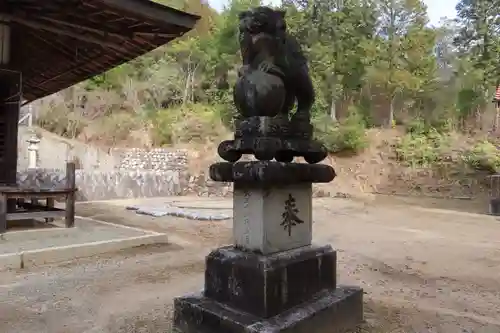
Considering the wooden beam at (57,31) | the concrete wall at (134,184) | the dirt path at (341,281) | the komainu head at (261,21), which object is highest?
the wooden beam at (57,31)

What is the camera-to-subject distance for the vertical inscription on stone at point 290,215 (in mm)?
3270

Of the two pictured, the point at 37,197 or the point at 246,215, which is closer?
the point at 246,215

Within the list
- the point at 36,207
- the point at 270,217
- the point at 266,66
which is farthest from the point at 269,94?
the point at 36,207

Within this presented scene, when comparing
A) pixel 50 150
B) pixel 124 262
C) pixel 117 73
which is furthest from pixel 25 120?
pixel 124 262

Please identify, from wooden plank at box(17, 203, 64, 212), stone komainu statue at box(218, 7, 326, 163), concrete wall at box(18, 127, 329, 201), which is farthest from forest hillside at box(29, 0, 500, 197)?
stone komainu statue at box(218, 7, 326, 163)

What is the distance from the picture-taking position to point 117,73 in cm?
2644

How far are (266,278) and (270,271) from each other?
0.19 feet

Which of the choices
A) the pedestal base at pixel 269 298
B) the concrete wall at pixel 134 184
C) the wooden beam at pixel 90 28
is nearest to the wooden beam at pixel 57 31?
the wooden beam at pixel 90 28

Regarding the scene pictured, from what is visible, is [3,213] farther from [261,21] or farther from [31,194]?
[261,21]

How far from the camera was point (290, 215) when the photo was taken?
332cm

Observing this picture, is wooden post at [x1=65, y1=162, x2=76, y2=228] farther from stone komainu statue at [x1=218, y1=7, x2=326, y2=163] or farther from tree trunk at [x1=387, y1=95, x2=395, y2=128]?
tree trunk at [x1=387, y1=95, x2=395, y2=128]

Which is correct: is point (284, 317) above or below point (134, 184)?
below

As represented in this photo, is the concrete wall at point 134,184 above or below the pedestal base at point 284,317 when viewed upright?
above

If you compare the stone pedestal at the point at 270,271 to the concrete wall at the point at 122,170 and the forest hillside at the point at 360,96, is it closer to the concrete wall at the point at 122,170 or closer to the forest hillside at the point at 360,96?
the concrete wall at the point at 122,170
